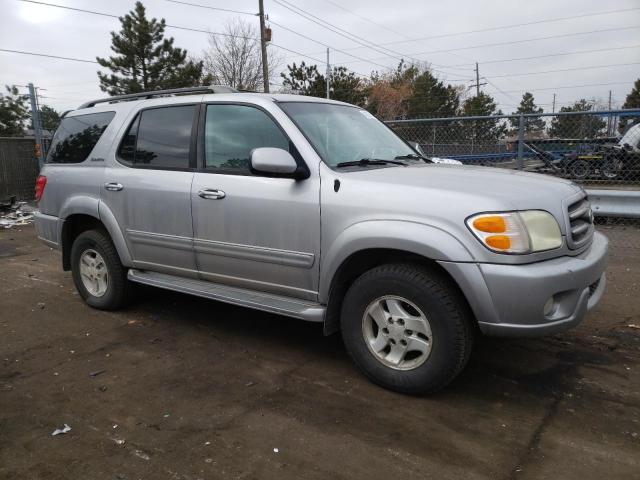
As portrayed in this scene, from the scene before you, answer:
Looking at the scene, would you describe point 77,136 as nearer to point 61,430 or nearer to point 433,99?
point 61,430

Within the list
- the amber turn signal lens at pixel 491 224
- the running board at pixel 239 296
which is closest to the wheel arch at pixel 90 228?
the running board at pixel 239 296

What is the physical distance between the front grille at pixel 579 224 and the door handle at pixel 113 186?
3.45 metres

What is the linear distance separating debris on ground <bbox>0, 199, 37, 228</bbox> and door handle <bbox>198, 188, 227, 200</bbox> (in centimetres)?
900

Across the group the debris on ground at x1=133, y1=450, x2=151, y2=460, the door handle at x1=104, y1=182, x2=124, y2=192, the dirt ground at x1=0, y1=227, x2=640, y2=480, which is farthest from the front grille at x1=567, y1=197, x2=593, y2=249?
the door handle at x1=104, y1=182, x2=124, y2=192

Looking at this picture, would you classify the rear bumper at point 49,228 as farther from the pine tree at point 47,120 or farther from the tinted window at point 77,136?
the pine tree at point 47,120

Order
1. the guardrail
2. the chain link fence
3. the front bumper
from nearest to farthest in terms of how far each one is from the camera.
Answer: the front bumper < the guardrail < the chain link fence

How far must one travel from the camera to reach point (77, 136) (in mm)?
5102

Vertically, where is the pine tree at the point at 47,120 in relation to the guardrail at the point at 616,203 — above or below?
above

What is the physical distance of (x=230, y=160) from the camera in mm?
3920

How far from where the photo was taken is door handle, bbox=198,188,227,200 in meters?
3.84

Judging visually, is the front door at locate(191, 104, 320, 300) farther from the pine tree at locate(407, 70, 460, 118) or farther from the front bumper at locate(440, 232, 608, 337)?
the pine tree at locate(407, 70, 460, 118)

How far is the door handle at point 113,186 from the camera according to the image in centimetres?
452

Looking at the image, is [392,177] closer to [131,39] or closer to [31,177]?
[31,177]

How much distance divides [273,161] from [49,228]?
3034mm
